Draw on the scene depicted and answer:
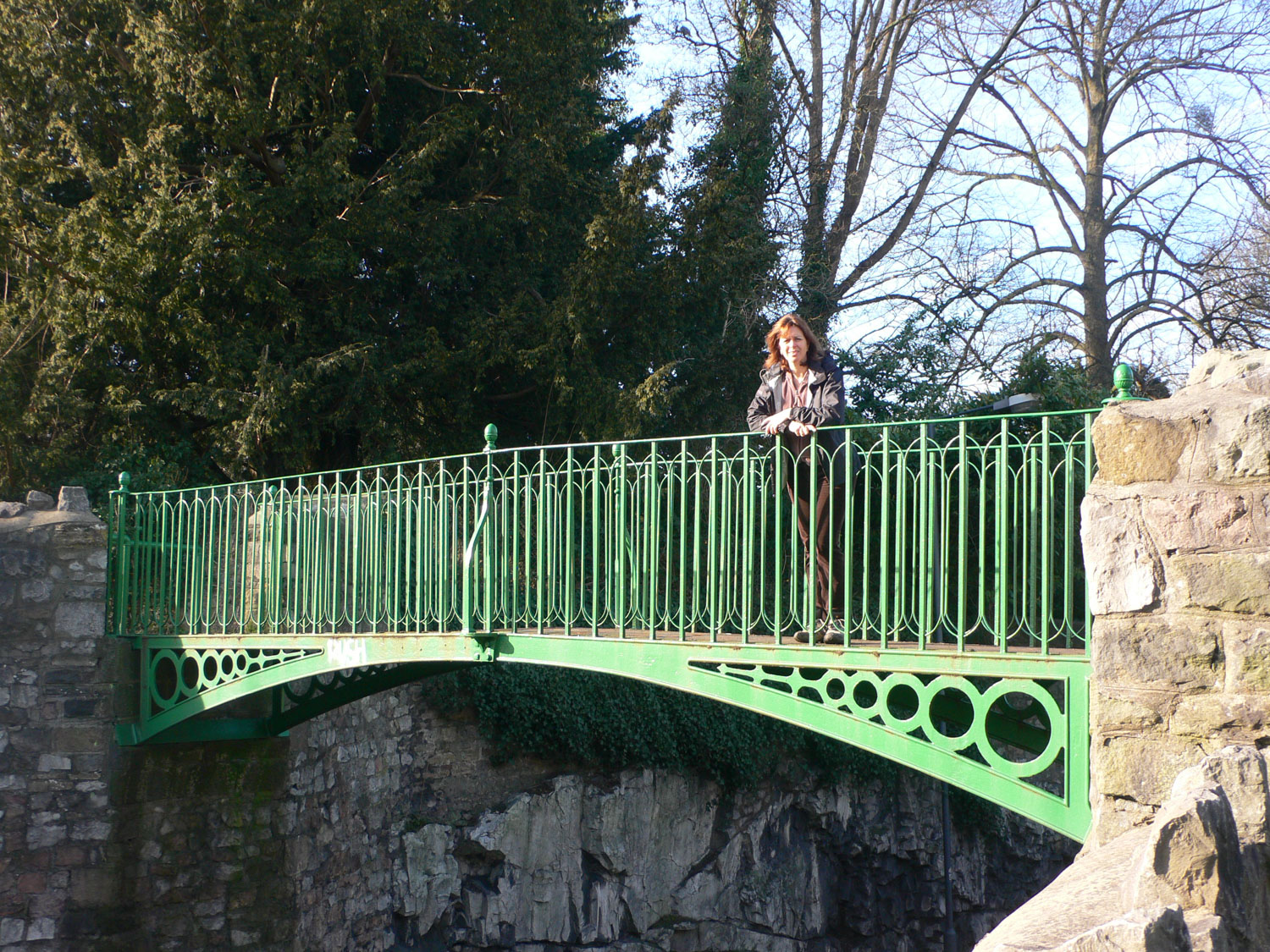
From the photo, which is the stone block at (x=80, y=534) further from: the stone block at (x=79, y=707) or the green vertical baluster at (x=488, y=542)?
the green vertical baluster at (x=488, y=542)

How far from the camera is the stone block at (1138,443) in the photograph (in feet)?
11.1

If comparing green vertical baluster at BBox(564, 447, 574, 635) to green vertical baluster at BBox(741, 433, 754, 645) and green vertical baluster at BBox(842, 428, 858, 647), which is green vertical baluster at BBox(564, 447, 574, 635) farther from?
green vertical baluster at BBox(842, 428, 858, 647)

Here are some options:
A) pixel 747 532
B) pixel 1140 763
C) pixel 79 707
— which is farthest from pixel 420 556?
pixel 1140 763

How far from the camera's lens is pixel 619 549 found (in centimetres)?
561

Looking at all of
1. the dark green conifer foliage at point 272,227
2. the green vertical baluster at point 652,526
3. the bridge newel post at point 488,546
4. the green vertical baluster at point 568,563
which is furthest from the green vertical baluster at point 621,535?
the dark green conifer foliage at point 272,227

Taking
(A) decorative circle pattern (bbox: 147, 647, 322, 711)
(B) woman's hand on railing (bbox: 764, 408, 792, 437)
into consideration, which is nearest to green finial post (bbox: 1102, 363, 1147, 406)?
(B) woman's hand on railing (bbox: 764, 408, 792, 437)

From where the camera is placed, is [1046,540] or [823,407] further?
[823,407]

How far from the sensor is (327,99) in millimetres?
11438

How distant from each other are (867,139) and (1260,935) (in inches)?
566

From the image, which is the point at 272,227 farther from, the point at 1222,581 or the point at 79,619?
the point at 1222,581

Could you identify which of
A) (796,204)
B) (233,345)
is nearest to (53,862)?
(233,345)

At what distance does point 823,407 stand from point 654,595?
1.15 meters

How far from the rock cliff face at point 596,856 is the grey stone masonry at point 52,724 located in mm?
1504

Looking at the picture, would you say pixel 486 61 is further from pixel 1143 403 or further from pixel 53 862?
pixel 1143 403
